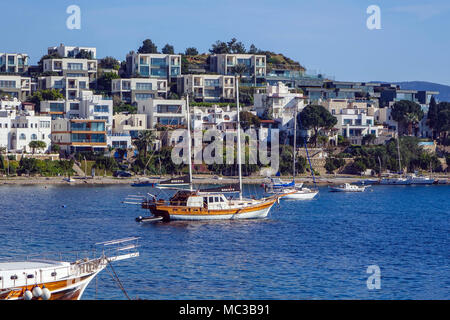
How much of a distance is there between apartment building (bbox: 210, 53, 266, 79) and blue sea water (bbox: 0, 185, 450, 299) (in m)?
70.7

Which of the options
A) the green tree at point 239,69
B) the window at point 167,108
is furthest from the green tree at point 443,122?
the window at point 167,108

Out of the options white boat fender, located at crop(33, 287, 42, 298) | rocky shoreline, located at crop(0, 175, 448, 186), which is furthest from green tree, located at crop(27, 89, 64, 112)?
white boat fender, located at crop(33, 287, 42, 298)

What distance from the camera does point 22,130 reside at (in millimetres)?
114500

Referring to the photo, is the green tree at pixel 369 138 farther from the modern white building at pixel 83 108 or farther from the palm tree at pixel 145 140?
the modern white building at pixel 83 108

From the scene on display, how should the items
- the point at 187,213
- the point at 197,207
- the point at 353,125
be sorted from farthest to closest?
the point at 353,125 < the point at 187,213 < the point at 197,207

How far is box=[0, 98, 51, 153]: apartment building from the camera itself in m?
114

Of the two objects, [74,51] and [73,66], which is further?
[74,51]

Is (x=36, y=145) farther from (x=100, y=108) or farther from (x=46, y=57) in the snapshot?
(x=46, y=57)

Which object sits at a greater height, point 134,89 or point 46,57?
point 46,57

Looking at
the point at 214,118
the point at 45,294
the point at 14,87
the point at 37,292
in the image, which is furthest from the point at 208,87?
the point at 37,292

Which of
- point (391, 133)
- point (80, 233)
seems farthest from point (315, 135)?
point (80, 233)

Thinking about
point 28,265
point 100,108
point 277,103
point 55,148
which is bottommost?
point 28,265

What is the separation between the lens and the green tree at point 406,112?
476 feet

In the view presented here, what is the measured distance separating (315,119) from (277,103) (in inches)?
409
